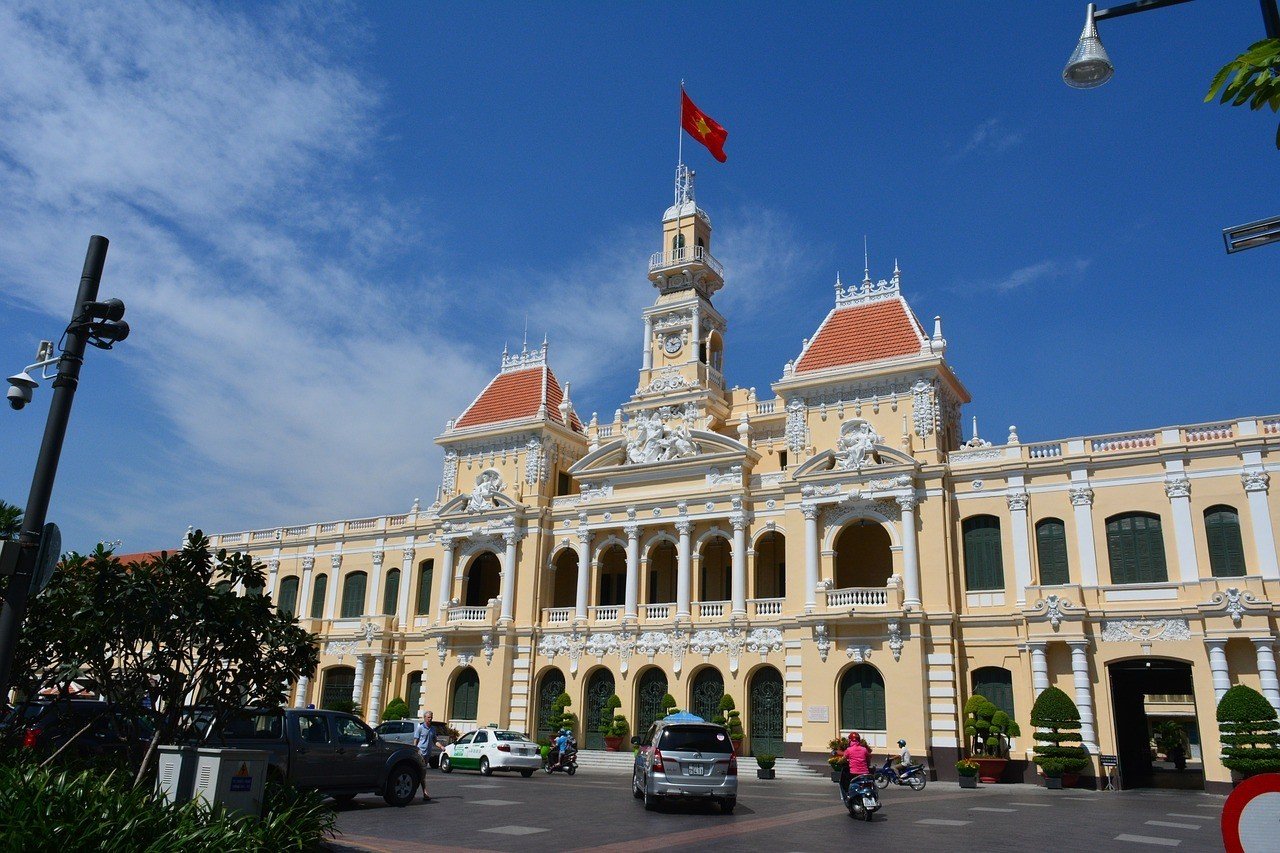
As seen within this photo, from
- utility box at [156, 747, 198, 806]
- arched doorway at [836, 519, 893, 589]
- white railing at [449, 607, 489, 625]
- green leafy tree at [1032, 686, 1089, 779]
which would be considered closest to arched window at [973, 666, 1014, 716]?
green leafy tree at [1032, 686, 1089, 779]

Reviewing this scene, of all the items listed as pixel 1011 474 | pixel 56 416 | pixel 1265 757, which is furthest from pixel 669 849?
pixel 1011 474

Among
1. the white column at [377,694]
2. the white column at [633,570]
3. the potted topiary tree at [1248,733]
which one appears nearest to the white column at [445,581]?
the white column at [377,694]

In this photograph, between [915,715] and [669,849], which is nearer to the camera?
[669,849]

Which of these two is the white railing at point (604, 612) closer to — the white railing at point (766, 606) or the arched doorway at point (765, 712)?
the white railing at point (766, 606)

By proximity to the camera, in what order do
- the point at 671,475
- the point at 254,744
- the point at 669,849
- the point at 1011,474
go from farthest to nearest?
the point at 671,475
the point at 1011,474
the point at 254,744
the point at 669,849

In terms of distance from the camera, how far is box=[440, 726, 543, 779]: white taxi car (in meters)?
30.0

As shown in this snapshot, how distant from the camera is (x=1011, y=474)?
35.4m

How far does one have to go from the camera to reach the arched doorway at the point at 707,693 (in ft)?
126

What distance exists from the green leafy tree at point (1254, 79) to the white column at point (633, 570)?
36804mm

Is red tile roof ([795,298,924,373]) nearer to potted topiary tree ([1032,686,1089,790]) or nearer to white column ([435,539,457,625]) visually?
potted topiary tree ([1032,686,1089,790])

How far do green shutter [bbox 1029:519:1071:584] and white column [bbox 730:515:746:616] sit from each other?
430 inches

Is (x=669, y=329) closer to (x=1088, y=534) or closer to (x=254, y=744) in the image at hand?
(x=1088, y=534)

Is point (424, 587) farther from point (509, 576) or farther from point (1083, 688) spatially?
point (1083, 688)

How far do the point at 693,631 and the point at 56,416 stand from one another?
31.2 m
